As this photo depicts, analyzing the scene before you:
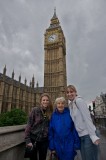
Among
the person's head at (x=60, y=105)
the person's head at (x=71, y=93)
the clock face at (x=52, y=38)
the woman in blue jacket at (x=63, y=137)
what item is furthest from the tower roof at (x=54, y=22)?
the woman in blue jacket at (x=63, y=137)

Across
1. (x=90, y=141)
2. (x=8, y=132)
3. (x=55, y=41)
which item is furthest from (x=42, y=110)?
(x=55, y=41)

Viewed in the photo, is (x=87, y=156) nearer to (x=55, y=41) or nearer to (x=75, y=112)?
(x=75, y=112)

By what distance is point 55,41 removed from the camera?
5853 cm

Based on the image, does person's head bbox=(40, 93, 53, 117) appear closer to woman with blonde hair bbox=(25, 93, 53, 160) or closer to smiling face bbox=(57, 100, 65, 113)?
woman with blonde hair bbox=(25, 93, 53, 160)

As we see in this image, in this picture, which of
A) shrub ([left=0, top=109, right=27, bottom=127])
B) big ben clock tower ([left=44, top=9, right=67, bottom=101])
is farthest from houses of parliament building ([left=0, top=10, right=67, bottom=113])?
shrub ([left=0, top=109, right=27, bottom=127])

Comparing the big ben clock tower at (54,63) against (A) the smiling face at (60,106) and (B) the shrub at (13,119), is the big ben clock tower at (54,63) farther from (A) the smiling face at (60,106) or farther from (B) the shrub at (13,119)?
(A) the smiling face at (60,106)

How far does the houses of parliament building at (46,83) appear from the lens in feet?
154

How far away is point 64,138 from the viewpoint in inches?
101

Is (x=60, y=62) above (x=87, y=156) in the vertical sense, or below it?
above

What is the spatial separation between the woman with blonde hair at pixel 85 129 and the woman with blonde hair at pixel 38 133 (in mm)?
511

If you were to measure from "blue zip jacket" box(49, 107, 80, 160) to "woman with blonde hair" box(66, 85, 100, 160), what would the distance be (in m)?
Result: 0.09

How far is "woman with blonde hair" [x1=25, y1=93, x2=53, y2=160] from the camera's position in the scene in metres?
2.57

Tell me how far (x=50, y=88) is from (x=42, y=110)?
50567 mm

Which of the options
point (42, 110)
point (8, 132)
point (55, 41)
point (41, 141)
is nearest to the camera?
point (8, 132)
